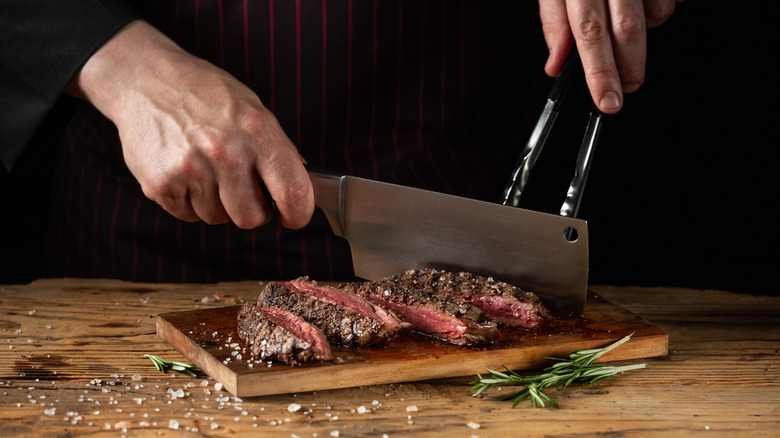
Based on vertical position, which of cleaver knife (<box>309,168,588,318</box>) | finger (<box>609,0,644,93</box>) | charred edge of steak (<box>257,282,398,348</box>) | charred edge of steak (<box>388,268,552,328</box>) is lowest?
charred edge of steak (<box>257,282,398,348</box>)

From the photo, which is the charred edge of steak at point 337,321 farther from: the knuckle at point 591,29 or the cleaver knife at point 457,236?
the knuckle at point 591,29

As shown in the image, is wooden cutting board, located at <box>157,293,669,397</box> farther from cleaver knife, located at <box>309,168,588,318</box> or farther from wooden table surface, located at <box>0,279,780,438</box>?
cleaver knife, located at <box>309,168,588,318</box>

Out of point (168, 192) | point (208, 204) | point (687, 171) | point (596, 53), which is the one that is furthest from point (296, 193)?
point (687, 171)

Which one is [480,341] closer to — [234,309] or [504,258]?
[504,258]

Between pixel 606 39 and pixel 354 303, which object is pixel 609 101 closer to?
pixel 606 39

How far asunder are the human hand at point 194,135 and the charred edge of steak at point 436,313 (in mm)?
332

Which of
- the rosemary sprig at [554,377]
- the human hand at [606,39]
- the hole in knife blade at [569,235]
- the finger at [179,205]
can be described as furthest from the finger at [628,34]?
the finger at [179,205]

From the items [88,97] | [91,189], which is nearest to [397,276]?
[88,97]

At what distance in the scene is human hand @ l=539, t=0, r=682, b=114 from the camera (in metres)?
2.27

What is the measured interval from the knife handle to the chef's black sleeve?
0.75m

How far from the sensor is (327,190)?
232 centimetres

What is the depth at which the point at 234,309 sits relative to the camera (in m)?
2.27

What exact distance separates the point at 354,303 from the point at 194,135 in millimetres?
645

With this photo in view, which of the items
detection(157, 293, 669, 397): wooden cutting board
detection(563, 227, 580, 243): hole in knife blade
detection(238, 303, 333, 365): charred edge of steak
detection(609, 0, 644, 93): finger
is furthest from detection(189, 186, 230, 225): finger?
detection(609, 0, 644, 93): finger
